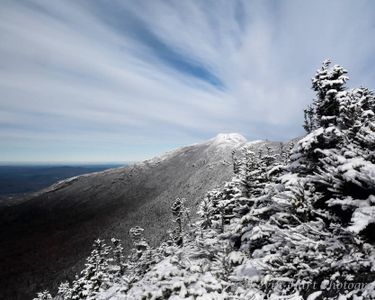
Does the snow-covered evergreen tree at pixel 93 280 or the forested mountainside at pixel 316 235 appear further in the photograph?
the snow-covered evergreen tree at pixel 93 280

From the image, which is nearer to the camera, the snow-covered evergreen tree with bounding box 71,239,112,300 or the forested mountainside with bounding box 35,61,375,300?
the forested mountainside with bounding box 35,61,375,300

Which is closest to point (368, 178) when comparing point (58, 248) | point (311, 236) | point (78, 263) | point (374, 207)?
point (374, 207)

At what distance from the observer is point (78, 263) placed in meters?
151

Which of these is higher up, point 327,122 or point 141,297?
point 327,122

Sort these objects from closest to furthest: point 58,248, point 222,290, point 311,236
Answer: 1. point 311,236
2. point 222,290
3. point 58,248

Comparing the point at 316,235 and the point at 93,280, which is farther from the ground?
the point at 316,235

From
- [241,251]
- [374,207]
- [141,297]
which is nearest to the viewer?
[374,207]

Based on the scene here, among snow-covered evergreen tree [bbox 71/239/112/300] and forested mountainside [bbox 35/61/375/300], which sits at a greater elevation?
forested mountainside [bbox 35/61/375/300]

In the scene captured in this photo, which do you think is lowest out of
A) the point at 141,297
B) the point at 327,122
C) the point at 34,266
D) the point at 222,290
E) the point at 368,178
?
the point at 34,266

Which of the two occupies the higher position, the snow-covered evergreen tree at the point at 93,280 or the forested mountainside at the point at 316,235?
the forested mountainside at the point at 316,235

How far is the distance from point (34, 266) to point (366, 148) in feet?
628

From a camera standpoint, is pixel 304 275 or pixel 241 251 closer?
pixel 304 275

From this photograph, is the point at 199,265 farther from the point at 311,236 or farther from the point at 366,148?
the point at 366,148

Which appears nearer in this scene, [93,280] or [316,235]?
[316,235]
